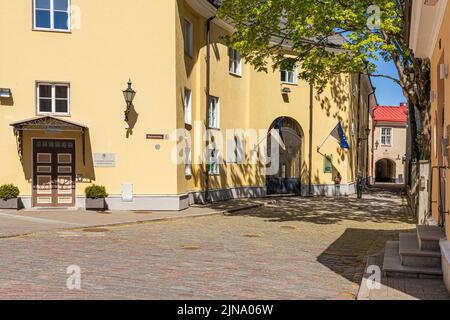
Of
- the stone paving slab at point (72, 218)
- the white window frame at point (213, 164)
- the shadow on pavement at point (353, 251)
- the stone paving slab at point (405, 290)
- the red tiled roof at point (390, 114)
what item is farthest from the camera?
the red tiled roof at point (390, 114)

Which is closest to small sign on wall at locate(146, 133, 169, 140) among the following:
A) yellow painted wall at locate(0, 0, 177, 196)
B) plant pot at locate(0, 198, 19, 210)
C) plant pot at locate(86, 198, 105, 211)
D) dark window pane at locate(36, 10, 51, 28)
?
yellow painted wall at locate(0, 0, 177, 196)

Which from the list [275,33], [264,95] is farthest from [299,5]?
[264,95]

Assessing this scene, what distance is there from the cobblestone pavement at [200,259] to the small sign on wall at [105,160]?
363 cm

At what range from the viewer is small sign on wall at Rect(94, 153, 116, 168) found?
1736 cm

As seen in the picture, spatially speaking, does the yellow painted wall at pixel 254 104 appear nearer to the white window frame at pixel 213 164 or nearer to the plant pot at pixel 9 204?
the white window frame at pixel 213 164

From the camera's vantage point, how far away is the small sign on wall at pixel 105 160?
17.4 meters

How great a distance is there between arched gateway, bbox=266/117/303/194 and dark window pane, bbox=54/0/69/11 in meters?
13.3

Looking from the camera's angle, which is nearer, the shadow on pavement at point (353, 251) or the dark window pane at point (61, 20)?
the shadow on pavement at point (353, 251)

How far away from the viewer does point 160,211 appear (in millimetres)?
17516

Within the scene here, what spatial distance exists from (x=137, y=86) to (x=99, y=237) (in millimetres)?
7369

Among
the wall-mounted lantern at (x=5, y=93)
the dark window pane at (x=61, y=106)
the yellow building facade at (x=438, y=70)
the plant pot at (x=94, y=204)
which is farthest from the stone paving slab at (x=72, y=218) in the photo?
the yellow building facade at (x=438, y=70)

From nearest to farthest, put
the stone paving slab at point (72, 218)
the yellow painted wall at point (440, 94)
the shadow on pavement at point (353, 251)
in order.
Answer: the yellow painted wall at point (440, 94)
the shadow on pavement at point (353, 251)
the stone paving slab at point (72, 218)
